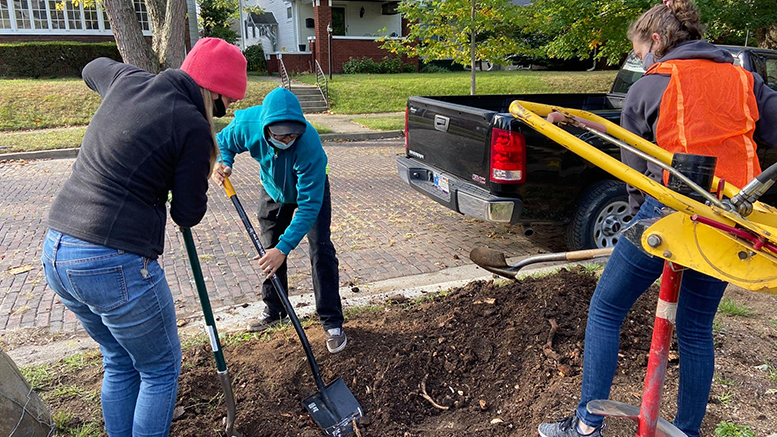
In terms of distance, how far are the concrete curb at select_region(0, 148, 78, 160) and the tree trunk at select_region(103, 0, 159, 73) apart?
88.8 inches

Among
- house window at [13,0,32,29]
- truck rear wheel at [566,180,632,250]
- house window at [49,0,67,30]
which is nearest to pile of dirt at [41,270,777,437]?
truck rear wheel at [566,180,632,250]

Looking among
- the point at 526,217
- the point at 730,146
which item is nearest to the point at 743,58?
the point at 526,217

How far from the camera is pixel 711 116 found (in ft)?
7.03

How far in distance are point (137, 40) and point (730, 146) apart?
10879mm

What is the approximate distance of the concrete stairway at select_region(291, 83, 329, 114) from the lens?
56.7 feet

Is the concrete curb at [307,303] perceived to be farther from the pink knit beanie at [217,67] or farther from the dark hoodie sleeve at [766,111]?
the dark hoodie sleeve at [766,111]

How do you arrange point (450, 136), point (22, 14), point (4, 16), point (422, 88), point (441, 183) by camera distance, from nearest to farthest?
point (450, 136) → point (441, 183) → point (422, 88) → point (4, 16) → point (22, 14)

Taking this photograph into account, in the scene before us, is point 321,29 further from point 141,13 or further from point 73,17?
point 73,17

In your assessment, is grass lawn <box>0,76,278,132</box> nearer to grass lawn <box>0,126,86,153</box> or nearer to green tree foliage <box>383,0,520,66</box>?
grass lawn <box>0,126,86,153</box>

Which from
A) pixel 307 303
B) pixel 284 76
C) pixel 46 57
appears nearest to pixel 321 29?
pixel 284 76

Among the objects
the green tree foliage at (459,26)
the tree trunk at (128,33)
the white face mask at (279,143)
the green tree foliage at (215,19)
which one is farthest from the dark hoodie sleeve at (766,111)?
the green tree foliage at (215,19)

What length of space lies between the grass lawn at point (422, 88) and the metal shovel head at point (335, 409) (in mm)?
14611

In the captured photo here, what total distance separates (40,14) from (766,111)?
28673mm

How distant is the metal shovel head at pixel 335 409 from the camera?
272 centimetres
